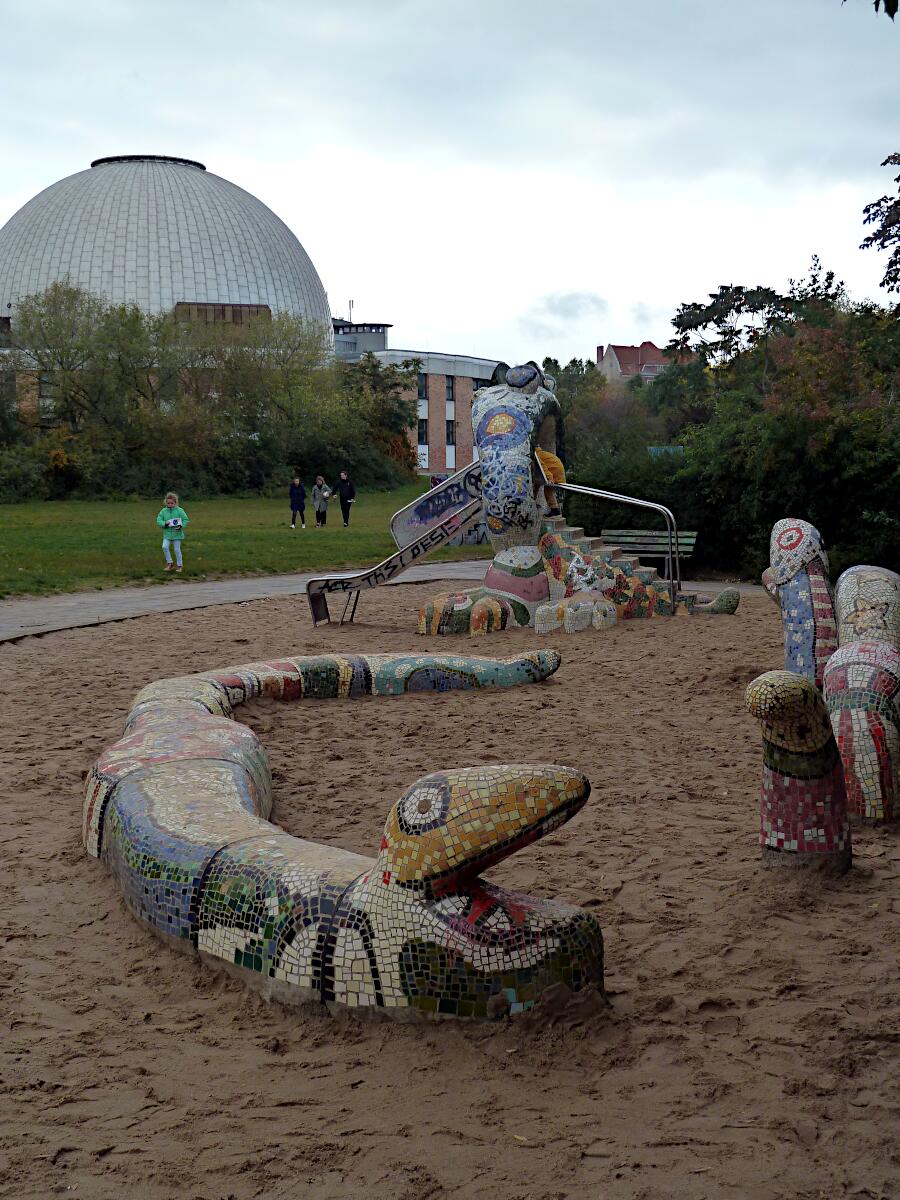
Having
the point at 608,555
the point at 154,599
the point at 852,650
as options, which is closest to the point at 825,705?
the point at 852,650

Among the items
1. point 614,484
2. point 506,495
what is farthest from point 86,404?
point 506,495

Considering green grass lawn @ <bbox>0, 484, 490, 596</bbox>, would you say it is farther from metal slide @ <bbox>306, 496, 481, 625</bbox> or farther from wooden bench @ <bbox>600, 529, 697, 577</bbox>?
wooden bench @ <bbox>600, 529, 697, 577</bbox>

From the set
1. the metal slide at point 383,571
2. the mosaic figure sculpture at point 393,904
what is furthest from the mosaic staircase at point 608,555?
the mosaic figure sculpture at point 393,904

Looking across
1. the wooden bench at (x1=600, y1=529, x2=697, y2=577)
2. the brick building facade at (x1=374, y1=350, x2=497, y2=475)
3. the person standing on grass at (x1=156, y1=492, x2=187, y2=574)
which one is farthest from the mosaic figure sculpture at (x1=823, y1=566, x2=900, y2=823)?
the brick building facade at (x1=374, y1=350, x2=497, y2=475)

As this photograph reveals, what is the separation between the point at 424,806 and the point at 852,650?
10.4ft

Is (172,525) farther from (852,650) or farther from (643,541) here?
(852,650)

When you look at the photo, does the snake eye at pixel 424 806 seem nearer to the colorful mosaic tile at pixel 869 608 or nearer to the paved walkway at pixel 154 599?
the colorful mosaic tile at pixel 869 608

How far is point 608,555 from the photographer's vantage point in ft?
42.0

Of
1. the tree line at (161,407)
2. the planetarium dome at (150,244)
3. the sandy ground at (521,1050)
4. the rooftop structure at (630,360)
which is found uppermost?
the planetarium dome at (150,244)

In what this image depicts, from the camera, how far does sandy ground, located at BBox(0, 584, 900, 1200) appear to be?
2867mm

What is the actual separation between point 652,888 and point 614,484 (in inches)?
623

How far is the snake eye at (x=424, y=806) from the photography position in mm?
3547

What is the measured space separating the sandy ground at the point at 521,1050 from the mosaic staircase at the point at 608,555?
6361mm

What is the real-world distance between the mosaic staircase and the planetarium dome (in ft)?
195
